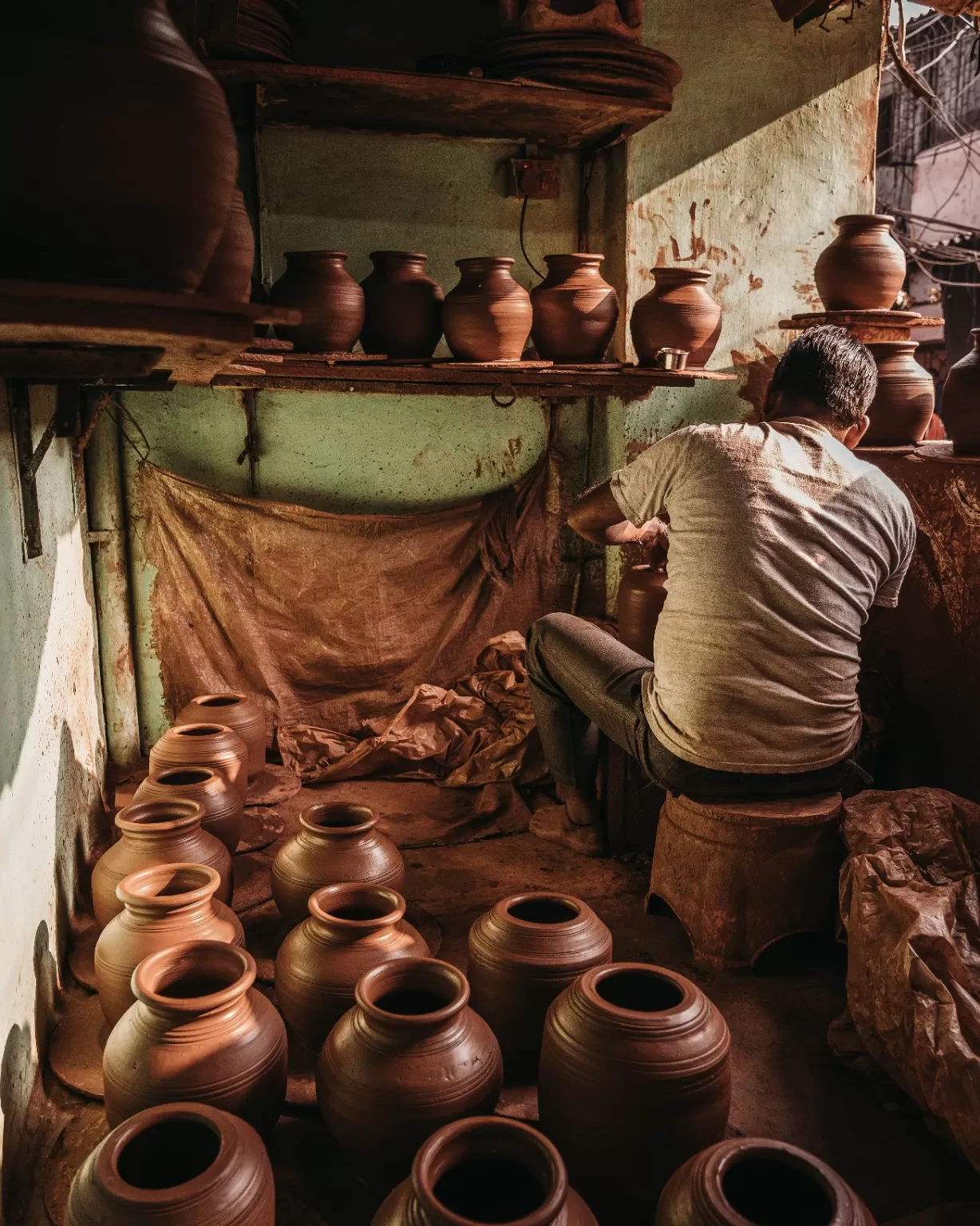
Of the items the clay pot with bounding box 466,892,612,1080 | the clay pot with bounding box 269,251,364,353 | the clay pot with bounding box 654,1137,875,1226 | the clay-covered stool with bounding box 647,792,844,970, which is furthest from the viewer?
the clay pot with bounding box 269,251,364,353

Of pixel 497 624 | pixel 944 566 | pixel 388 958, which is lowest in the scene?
pixel 388 958

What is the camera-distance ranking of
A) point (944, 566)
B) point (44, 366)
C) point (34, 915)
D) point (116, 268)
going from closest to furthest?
point (116, 268), point (44, 366), point (34, 915), point (944, 566)

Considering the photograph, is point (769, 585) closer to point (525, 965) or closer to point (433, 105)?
point (525, 965)

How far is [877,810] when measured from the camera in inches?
111

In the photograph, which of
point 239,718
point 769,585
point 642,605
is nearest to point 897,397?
point 642,605

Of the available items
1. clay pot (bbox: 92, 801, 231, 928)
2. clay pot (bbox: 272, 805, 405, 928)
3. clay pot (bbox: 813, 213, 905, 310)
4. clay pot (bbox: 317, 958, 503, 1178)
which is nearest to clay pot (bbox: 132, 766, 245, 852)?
clay pot (bbox: 92, 801, 231, 928)

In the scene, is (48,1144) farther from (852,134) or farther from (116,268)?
(852,134)

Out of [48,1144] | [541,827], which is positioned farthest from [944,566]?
[48,1144]

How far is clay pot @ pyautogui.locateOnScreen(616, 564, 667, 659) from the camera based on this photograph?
3.77m

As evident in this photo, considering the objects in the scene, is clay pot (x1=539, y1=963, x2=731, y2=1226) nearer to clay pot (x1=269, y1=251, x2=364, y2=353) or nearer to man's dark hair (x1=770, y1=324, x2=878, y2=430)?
man's dark hair (x1=770, y1=324, x2=878, y2=430)

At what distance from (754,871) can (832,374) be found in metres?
1.46

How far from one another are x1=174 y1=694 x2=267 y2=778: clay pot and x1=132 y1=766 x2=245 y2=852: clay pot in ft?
1.49

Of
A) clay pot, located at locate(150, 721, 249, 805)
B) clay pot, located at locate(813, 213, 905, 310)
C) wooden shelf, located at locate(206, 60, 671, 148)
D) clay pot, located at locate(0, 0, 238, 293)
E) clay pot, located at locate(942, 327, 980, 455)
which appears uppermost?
wooden shelf, located at locate(206, 60, 671, 148)

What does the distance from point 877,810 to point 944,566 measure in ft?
3.67
